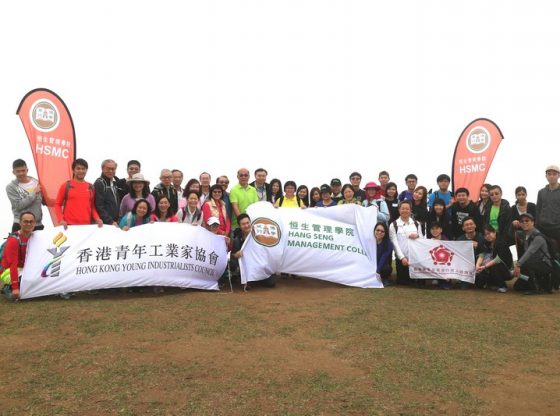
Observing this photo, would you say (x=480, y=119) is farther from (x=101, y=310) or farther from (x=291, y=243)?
(x=101, y=310)

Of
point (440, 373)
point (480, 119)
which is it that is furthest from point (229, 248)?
point (480, 119)

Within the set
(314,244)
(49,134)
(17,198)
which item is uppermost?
(49,134)

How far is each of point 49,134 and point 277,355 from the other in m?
8.02

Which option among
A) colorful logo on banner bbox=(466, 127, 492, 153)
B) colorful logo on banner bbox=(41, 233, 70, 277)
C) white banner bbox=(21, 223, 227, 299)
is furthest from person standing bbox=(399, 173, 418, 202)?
colorful logo on banner bbox=(41, 233, 70, 277)

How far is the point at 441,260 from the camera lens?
25.1 feet

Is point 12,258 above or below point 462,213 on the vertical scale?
below

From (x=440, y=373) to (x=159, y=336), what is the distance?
117 inches

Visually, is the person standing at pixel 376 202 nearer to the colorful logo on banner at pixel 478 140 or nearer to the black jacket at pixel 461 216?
the black jacket at pixel 461 216

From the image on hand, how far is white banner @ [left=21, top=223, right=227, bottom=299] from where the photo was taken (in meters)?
6.20

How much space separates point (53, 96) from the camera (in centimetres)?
951

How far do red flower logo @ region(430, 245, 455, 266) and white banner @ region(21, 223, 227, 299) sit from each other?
408 centimetres

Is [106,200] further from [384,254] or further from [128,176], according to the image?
[384,254]

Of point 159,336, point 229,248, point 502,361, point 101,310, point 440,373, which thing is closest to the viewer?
point 440,373

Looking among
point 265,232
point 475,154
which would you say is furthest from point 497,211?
point 265,232
